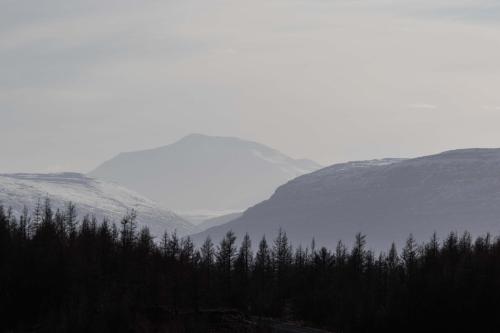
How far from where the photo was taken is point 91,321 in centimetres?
7050

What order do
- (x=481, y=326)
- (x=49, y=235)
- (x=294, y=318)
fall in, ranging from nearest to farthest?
(x=481, y=326), (x=294, y=318), (x=49, y=235)

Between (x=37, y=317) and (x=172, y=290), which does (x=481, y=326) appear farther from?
(x=37, y=317)

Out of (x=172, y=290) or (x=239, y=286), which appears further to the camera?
(x=239, y=286)

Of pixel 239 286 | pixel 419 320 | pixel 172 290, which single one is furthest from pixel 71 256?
pixel 419 320

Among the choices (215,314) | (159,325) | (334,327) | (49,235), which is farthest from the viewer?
(49,235)

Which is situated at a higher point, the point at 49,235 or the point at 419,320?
the point at 49,235

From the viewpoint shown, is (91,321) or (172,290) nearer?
(91,321)

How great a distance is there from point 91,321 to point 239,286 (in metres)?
44.0

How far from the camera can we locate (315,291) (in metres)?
113

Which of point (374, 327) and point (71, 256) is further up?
point (71, 256)

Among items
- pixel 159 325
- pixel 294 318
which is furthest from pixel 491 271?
pixel 159 325

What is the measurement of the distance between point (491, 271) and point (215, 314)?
1214 inches

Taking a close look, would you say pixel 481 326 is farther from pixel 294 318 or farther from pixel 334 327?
Result: pixel 294 318

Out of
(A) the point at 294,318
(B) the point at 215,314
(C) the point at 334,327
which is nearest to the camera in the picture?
(B) the point at 215,314
